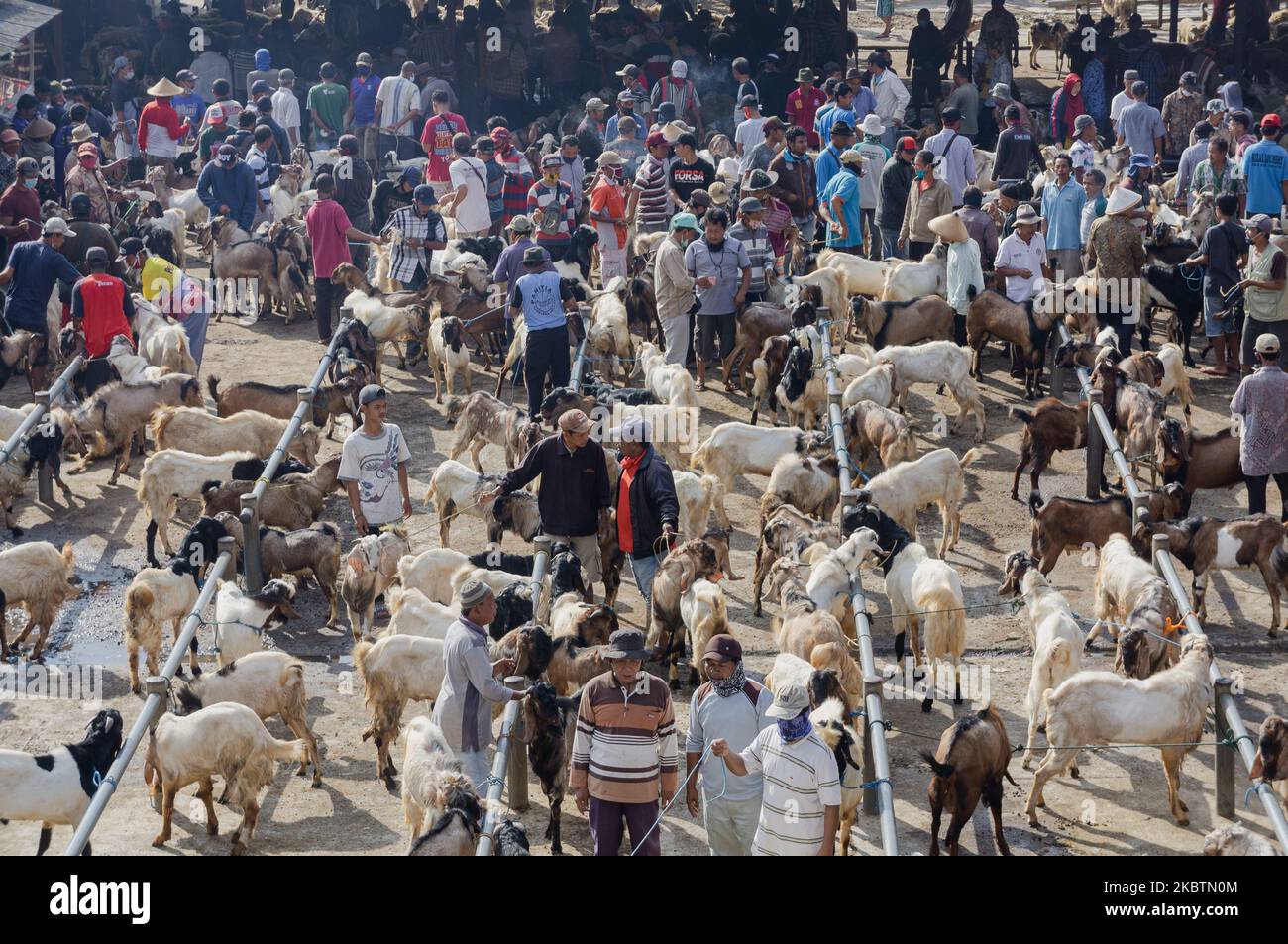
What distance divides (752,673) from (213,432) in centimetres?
530

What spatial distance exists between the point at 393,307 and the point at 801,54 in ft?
41.0

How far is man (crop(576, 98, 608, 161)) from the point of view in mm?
21172

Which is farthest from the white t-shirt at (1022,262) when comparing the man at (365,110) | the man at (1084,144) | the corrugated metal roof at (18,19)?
the corrugated metal roof at (18,19)

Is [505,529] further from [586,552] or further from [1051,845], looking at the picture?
[1051,845]

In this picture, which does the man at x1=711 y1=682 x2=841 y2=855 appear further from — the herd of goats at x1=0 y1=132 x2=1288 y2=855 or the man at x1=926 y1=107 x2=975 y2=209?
the man at x1=926 y1=107 x2=975 y2=209

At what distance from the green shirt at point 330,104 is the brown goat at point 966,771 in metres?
17.0

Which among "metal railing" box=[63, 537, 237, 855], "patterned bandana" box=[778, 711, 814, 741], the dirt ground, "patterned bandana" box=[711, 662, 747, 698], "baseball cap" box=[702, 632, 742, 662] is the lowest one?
the dirt ground

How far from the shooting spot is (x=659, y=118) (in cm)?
2159

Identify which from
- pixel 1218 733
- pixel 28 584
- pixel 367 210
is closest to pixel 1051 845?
pixel 1218 733

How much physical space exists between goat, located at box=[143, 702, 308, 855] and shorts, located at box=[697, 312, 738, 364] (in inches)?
304

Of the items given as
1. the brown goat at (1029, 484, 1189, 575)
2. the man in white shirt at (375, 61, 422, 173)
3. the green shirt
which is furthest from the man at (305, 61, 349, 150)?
the brown goat at (1029, 484, 1189, 575)

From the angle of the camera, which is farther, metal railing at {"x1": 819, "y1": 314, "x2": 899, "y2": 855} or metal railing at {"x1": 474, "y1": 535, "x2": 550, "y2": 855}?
metal railing at {"x1": 819, "y1": 314, "x2": 899, "y2": 855}

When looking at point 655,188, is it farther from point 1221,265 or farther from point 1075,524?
point 1075,524
